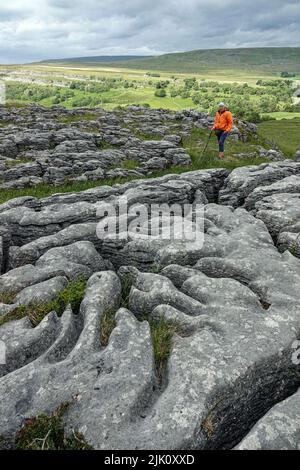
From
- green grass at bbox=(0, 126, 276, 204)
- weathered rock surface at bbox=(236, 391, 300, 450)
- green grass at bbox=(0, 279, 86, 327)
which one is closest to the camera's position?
weathered rock surface at bbox=(236, 391, 300, 450)

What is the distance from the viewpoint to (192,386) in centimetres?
858

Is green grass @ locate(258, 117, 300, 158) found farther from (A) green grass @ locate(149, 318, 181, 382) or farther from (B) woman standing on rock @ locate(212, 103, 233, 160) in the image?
(A) green grass @ locate(149, 318, 181, 382)

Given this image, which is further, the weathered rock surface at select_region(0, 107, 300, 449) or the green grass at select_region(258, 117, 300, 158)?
the green grass at select_region(258, 117, 300, 158)

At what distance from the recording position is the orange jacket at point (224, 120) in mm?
36125

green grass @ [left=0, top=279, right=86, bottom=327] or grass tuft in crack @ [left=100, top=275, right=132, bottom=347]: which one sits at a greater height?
grass tuft in crack @ [left=100, top=275, right=132, bottom=347]

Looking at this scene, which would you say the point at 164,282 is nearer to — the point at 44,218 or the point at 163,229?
the point at 163,229

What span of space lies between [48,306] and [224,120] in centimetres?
2969

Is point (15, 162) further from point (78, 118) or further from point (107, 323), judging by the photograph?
point (107, 323)

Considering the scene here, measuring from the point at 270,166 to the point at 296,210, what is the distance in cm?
1131

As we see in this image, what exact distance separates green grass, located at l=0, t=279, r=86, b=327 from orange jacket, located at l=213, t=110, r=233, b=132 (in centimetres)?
2804

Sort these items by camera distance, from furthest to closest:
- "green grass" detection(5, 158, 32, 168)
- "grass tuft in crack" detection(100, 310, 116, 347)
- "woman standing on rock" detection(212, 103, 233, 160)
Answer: "green grass" detection(5, 158, 32, 168) → "woman standing on rock" detection(212, 103, 233, 160) → "grass tuft in crack" detection(100, 310, 116, 347)

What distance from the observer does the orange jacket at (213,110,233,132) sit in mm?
36125

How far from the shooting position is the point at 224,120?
120ft

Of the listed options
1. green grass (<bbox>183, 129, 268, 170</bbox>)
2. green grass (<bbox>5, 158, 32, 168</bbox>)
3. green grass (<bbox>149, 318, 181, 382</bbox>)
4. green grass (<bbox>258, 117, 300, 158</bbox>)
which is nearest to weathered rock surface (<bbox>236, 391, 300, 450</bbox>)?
green grass (<bbox>149, 318, 181, 382</bbox>)
